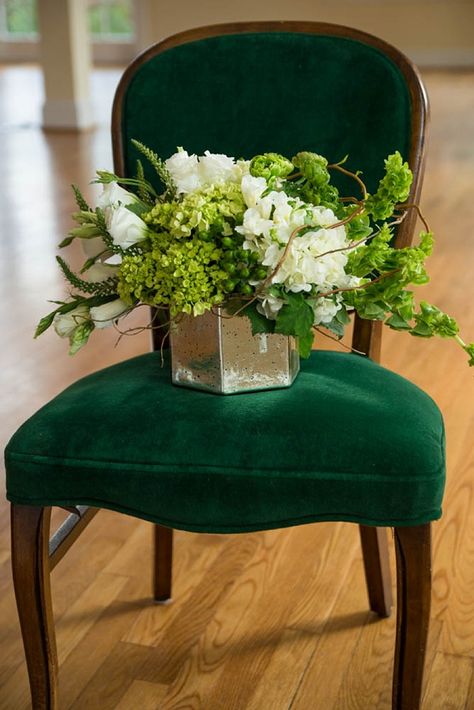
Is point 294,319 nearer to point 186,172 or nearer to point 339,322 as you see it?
point 339,322

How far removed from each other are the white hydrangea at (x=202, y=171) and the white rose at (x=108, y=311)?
147 mm

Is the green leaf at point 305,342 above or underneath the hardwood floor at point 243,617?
above

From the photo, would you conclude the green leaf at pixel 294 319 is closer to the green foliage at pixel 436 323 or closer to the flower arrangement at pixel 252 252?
the flower arrangement at pixel 252 252

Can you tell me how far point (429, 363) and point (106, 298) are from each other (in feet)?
5.27

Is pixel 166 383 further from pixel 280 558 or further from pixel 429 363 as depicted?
pixel 429 363

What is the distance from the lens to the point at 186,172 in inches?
48.8

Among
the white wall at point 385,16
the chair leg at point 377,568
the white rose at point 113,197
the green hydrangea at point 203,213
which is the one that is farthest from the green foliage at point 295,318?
the white wall at point 385,16

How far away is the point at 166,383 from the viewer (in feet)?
4.31

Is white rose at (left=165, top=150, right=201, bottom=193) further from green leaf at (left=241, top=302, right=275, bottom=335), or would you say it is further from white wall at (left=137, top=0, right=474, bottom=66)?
white wall at (left=137, top=0, right=474, bottom=66)

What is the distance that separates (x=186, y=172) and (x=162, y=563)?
2.31 feet

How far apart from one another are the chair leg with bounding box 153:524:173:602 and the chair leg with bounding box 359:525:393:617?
30 cm

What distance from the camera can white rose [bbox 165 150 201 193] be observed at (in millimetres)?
1237

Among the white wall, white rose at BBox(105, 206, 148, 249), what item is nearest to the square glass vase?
white rose at BBox(105, 206, 148, 249)

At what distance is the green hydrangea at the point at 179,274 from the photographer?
116 centimetres
